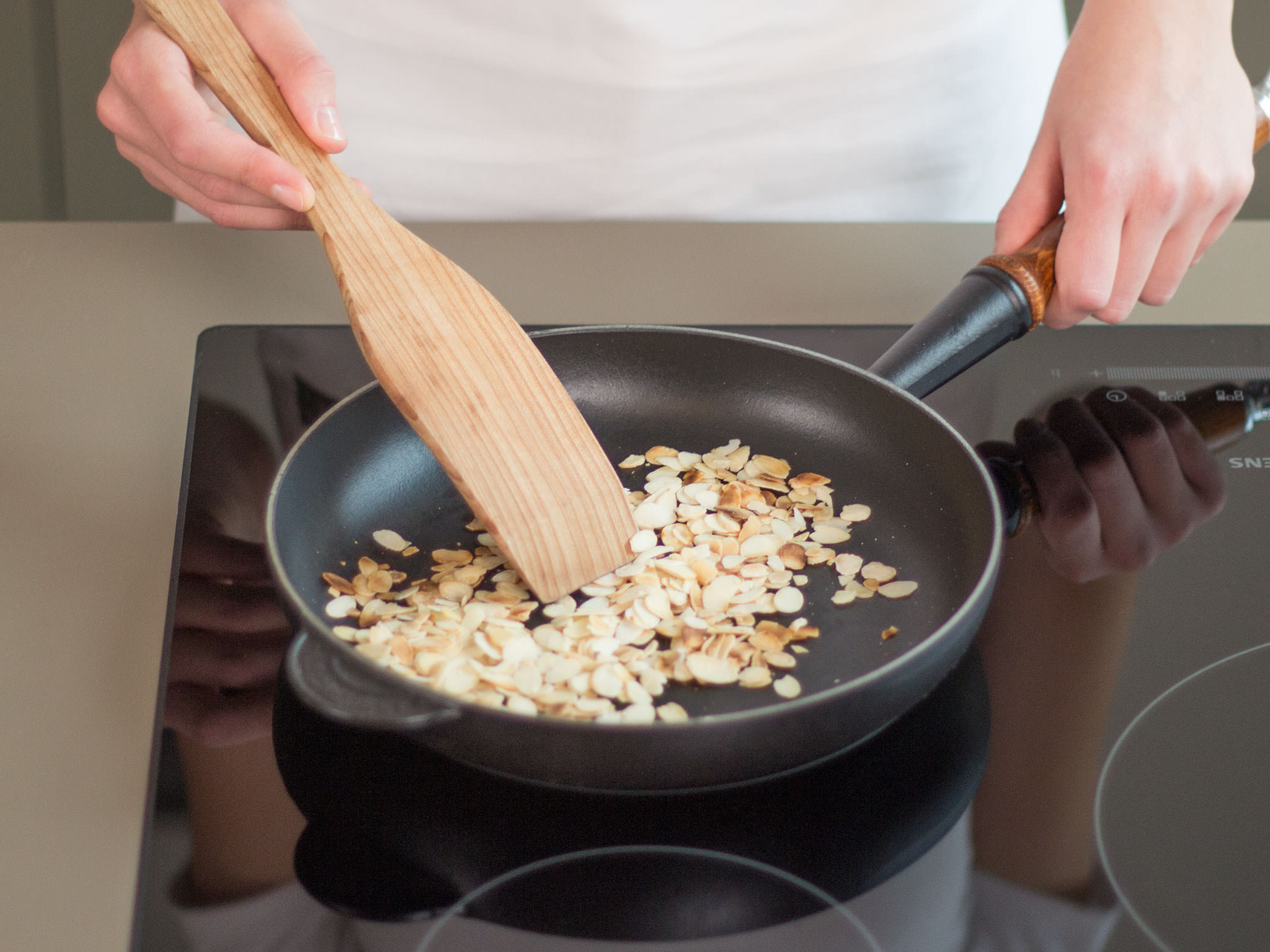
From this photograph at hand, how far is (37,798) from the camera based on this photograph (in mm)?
417

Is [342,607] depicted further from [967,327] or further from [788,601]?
[967,327]

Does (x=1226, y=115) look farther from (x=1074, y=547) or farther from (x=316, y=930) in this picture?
(x=316, y=930)

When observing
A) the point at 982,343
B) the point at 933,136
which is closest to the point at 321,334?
the point at 982,343

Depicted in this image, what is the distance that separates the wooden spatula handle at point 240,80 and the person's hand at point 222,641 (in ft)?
0.64

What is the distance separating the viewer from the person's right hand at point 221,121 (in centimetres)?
59

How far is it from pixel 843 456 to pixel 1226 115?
0.33 metres

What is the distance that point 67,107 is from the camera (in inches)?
54.8

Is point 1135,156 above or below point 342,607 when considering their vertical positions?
above

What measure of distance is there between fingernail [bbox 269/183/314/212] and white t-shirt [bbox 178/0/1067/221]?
34 cm

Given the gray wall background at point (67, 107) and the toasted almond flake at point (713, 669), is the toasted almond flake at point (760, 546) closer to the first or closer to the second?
the toasted almond flake at point (713, 669)

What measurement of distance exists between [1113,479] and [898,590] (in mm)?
158

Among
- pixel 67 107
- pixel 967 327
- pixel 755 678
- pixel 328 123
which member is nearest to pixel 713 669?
pixel 755 678

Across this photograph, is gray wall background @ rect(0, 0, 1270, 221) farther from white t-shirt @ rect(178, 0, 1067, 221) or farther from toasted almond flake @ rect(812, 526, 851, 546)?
toasted almond flake @ rect(812, 526, 851, 546)

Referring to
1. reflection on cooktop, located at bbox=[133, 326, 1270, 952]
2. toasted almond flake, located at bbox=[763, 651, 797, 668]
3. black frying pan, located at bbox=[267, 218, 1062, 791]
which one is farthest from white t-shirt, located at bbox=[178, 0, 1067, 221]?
toasted almond flake, located at bbox=[763, 651, 797, 668]
